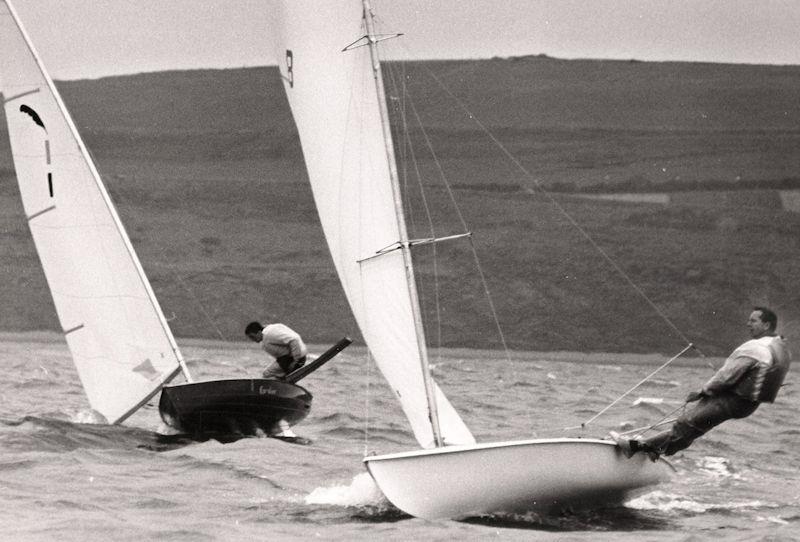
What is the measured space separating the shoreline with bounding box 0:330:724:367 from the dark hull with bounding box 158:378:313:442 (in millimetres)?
31820

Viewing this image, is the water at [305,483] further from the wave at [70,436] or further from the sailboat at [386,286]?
the sailboat at [386,286]

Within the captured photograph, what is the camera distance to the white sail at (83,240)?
15203 millimetres

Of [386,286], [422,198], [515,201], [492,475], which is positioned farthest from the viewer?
[515,201]

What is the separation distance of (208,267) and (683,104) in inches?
1517

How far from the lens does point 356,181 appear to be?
442 inches

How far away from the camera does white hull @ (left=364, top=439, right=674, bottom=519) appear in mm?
9734

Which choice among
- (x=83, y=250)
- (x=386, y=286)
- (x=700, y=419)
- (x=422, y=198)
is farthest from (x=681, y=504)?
(x=422, y=198)

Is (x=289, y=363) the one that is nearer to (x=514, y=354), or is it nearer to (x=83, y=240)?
(x=83, y=240)

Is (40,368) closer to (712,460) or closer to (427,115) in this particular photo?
(712,460)

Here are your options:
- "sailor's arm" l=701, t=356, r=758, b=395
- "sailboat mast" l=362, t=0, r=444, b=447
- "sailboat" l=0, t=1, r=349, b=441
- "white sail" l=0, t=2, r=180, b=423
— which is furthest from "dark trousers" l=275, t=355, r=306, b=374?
"sailor's arm" l=701, t=356, r=758, b=395

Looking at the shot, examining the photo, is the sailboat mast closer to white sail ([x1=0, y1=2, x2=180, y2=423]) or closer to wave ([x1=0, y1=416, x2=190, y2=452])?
wave ([x1=0, y1=416, x2=190, y2=452])

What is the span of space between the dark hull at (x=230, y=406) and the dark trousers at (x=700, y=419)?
4.55 metres

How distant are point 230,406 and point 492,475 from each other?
4.70 meters

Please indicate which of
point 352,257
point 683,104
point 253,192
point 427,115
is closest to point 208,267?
point 253,192
